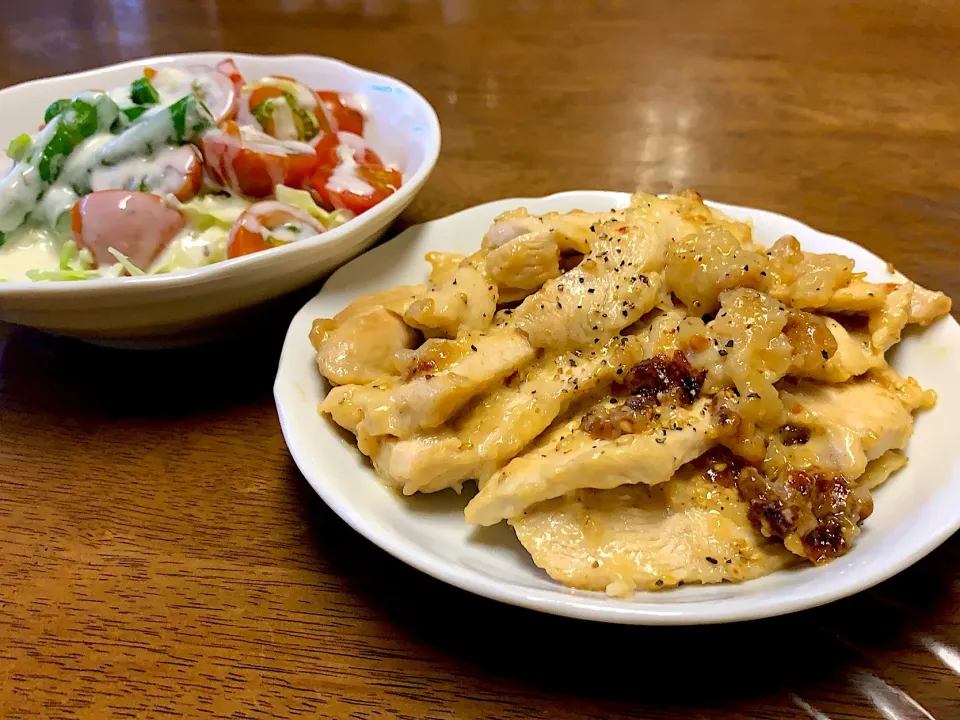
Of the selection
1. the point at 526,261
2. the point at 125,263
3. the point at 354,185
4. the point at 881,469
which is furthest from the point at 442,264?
the point at 881,469

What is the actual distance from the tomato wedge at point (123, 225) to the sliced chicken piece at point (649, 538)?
3.34ft

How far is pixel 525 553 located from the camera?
3.83 feet

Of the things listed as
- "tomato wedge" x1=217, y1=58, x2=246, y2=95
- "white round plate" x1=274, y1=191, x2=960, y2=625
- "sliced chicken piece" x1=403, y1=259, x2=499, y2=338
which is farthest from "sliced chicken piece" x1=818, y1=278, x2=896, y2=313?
"tomato wedge" x1=217, y1=58, x2=246, y2=95

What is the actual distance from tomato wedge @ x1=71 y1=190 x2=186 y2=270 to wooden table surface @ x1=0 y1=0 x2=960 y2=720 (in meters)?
0.22

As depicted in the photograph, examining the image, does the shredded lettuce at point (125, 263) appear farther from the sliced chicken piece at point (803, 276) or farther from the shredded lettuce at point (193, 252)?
the sliced chicken piece at point (803, 276)

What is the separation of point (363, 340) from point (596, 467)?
1.62 ft

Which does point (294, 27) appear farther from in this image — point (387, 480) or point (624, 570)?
point (624, 570)

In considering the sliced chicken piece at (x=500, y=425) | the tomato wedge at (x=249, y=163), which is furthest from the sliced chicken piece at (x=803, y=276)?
the tomato wedge at (x=249, y=163)

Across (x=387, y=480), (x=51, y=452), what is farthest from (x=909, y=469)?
(x=51, y=452)

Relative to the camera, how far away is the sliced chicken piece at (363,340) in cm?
136

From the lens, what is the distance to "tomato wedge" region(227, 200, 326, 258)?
5.27ft

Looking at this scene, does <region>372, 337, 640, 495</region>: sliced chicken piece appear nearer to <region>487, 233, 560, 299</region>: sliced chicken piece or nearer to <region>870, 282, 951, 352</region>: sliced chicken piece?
<region>487, 233, 560, 299</region>: sliced chicken piece

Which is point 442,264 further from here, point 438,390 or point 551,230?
point 438,390

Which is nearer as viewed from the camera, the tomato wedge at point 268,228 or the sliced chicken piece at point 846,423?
the sliced chicken piece at point 846,423
